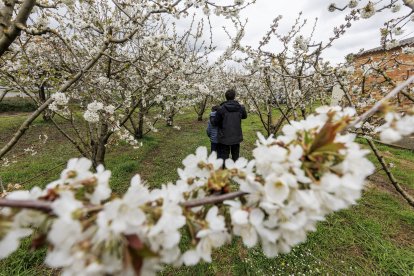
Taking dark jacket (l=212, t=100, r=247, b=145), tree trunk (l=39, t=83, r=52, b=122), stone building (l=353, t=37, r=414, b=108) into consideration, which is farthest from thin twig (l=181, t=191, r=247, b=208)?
dark jacket (l=212, t=100, r=247, b=145)

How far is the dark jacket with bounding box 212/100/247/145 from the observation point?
16.9ft

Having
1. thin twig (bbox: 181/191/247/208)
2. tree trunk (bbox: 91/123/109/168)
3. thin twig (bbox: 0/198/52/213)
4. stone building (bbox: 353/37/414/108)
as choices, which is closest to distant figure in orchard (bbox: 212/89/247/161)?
tree trunk (bbox: 91/123/109/168)

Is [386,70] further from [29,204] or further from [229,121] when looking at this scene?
[29,204]

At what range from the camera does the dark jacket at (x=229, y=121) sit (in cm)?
515

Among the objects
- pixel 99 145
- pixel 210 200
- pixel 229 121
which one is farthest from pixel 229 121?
pixel 210 200

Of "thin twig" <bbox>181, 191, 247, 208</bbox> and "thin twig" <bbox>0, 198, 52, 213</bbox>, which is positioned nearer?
"thin twig" <bbox>0, 198, 52, 213</bbox>

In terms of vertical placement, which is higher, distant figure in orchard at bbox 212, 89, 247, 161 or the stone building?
the stone building

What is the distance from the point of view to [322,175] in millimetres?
765

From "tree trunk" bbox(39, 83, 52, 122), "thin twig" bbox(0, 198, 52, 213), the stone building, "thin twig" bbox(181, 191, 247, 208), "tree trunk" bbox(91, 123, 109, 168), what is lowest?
"tree trunk" bbox(91, 123, 109, 168)

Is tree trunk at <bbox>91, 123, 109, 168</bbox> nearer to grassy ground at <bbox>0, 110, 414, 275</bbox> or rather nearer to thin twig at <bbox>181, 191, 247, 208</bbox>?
grassy ground at <bbox>0, 110, 414, 275</bbox>

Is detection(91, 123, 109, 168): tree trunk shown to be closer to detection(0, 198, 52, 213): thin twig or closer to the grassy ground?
the grassy ground

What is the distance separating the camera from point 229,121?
5160 millimetres

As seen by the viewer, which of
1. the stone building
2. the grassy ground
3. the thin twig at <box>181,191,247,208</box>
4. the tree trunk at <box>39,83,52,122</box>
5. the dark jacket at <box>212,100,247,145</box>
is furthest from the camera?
the dark jacket at <box>212,100,247,145</box>

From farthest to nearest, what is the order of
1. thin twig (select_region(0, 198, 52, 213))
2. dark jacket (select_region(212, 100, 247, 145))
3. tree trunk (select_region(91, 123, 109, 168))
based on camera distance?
1. dark jacket (select_region(212, 100, 247, 145))
2. tree trunk (select_region(91, 123, 109, 168))
3. thin twig (select_region(0, 198, 52, 213))
